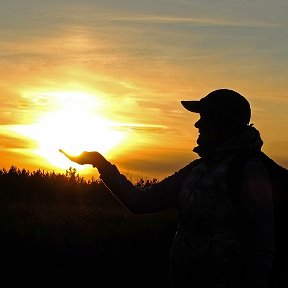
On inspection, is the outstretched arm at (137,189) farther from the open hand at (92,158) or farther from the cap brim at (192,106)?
the cap brim at (192,106)

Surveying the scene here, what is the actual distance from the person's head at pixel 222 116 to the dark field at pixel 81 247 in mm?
5539

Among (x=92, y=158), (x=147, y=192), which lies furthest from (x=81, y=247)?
(x=147, y=192)

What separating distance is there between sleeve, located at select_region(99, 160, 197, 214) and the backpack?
2.04 ft

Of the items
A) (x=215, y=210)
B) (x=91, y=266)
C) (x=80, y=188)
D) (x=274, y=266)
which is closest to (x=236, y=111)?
(x=215, y=210)

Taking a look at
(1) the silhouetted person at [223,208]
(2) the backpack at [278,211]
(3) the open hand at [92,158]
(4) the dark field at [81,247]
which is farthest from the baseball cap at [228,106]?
(4) the dark field at [81,247]

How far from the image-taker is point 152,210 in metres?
5.94

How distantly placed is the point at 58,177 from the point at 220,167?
12698 millimetres

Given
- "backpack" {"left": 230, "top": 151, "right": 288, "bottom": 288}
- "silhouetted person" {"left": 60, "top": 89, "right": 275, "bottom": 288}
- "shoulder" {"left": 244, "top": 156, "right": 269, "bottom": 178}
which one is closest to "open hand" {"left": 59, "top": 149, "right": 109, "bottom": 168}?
"silhouetted person" {"left": 60, "top": 89, "right": 275, "bottom": 288}

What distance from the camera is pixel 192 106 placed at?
5.39 metres

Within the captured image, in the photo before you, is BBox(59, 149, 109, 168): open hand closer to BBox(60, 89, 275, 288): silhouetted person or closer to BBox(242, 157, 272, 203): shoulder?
BBox(60, 89, 275, 288): silhouetted person

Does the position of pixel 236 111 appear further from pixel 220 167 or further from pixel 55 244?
pixel 55 244

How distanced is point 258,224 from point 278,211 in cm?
32

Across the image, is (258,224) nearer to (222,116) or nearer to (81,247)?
(222,116)

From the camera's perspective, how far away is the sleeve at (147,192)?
5.74 m
